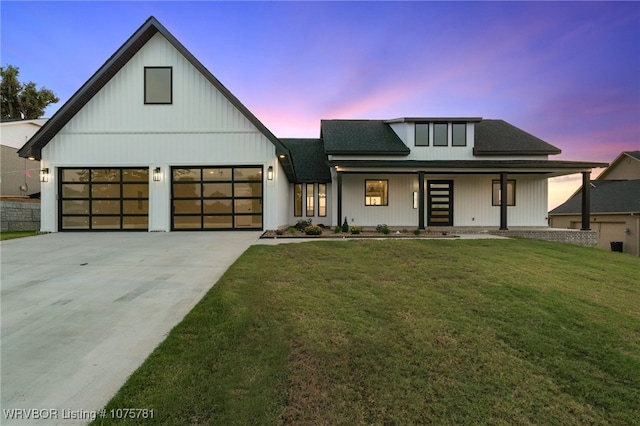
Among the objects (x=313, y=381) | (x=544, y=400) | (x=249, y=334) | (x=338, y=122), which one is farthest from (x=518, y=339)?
(x=338, y=122)

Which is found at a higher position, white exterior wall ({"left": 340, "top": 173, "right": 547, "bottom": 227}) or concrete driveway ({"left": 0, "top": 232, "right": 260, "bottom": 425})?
white exterior wall ({"left": 340, "top": 173, "right": 547, "bottom": 227})

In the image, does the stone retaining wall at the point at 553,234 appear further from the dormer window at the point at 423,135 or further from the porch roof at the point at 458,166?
the dormer window at the point at 423,135

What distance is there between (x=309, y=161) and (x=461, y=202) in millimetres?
8846

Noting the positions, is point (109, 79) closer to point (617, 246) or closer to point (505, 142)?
point (505, 142)

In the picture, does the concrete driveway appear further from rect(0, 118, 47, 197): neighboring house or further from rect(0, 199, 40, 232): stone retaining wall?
rect(0, 118, 47, 197): neighboring house

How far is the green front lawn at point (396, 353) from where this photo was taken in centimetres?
263

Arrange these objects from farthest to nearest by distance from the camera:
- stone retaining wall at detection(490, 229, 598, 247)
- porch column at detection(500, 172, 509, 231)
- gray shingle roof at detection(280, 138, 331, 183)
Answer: gray shingle roof at detection(280, 138, 331, 183)
porch column at detection(500, 172, 509, 231)
stone retaining wall at detection(490, 229, 598, 247)

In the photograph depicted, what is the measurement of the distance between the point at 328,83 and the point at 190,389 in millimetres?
18766

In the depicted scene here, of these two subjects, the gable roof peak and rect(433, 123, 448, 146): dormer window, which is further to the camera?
rect(433, 123, 448, 146): dormer window

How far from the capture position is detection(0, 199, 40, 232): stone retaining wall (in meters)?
14.6

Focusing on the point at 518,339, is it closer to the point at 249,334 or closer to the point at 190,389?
the point at 249,334

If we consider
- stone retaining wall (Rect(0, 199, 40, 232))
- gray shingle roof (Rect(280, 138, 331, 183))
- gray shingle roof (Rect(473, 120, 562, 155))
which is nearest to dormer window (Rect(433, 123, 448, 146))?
gray shingle roof (Rect(473, 120, 562, 155))

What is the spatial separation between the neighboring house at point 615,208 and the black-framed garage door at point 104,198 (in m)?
24.0

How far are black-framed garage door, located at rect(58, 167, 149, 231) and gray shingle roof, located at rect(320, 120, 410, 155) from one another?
29.9ft
